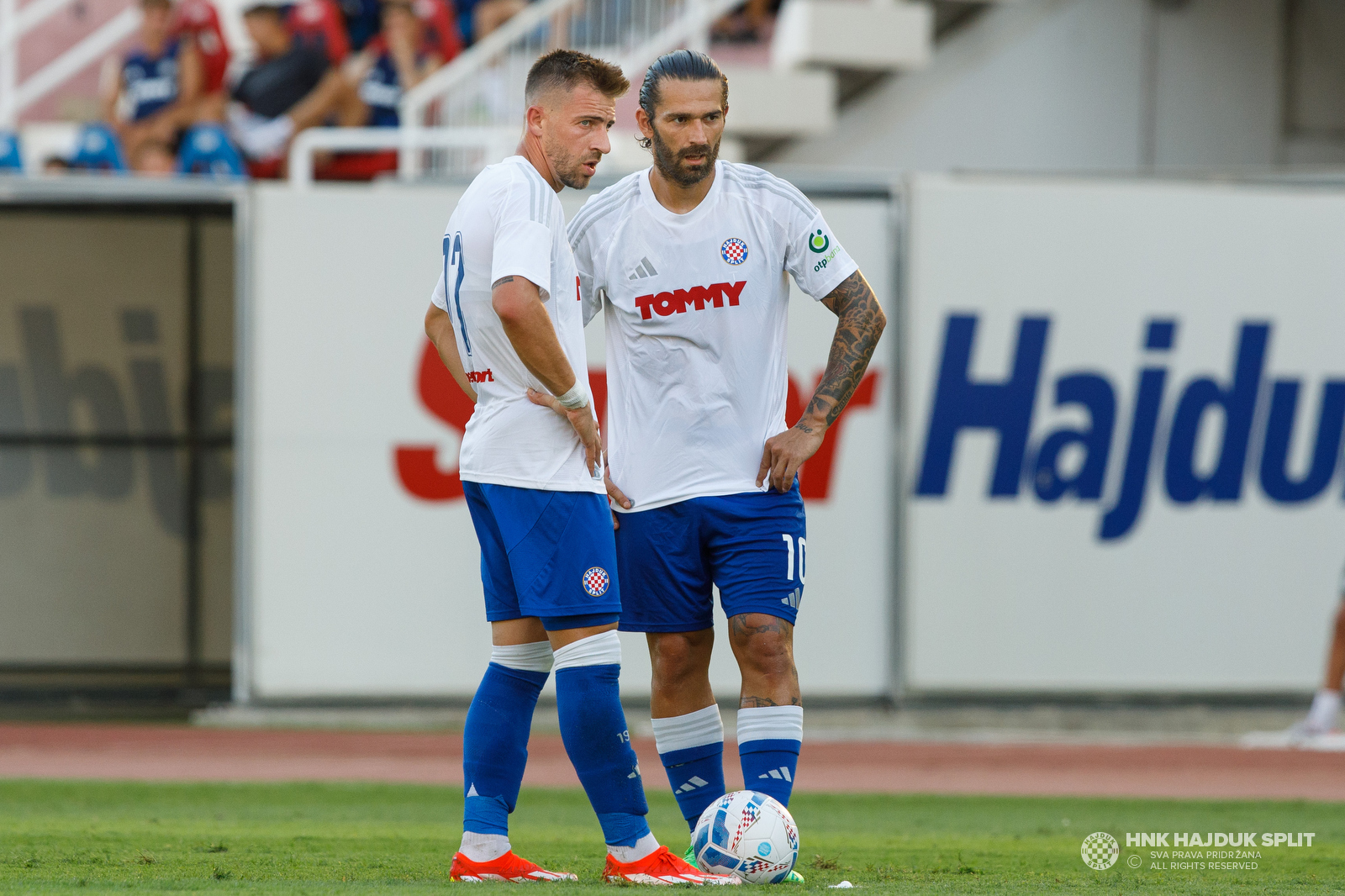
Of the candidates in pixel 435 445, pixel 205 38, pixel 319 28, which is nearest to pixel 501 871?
pixel 435 445

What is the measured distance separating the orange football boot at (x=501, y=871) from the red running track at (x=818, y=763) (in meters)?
3.10

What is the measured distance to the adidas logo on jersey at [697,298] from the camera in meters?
4.45

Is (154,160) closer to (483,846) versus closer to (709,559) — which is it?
(709,559)

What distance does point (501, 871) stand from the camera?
4164 mm

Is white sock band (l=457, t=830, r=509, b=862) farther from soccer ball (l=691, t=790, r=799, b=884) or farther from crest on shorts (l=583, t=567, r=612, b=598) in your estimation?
crest on shorts (l=583, t=567, r=612, b=598)

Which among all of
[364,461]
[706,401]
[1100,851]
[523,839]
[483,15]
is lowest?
[523,839]

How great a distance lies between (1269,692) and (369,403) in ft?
17.5

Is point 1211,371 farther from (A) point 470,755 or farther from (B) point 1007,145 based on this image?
(A) point 470,755

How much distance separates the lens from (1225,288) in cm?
923

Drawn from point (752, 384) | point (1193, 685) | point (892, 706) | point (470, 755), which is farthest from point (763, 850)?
point (1193, 685)

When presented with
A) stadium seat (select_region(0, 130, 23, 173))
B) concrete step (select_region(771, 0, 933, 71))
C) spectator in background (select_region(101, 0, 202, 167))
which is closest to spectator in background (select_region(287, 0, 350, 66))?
spectator in background (select_region(101, 0, 202, 167))

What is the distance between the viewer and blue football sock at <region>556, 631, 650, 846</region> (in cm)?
410

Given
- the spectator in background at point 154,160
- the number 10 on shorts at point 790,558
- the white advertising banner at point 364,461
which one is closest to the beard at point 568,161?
the number 10 on shorts at point 790,558

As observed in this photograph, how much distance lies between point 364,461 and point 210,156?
3.51 m
